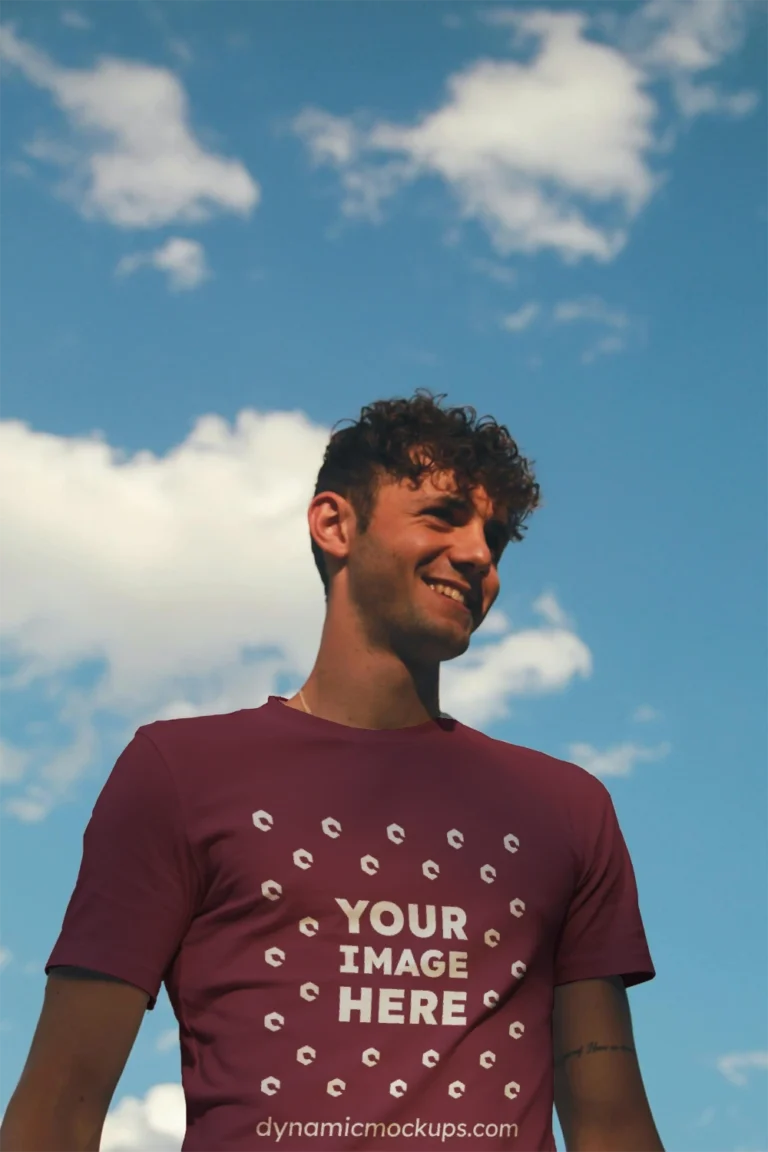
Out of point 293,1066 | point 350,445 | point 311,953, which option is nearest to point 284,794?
point 311,953

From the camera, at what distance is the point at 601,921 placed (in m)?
4.03

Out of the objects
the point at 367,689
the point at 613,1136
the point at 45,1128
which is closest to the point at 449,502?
the point at 367,689

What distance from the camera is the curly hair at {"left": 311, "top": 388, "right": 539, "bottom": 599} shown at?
173 inches

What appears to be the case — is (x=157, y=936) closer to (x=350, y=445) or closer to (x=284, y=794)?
(x=284, y=794)

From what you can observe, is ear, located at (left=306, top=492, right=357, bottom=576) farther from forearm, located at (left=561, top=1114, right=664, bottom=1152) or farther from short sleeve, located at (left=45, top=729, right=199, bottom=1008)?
forearm, located at (left=561, top=1114, right=664, bottom=1152)

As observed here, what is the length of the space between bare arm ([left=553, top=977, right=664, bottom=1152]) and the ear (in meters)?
1.48

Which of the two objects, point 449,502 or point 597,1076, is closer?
point 597,1076

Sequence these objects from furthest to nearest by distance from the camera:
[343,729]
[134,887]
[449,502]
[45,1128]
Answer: [449,502] → [343,729] → [134,887] → [45,1128]

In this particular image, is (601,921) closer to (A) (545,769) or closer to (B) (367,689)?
(A) (545,769)

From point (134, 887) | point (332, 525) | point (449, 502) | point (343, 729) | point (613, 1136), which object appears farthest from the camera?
point (332, 525)

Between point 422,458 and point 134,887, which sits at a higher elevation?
point 422,458

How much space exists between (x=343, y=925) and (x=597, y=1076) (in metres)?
0.91

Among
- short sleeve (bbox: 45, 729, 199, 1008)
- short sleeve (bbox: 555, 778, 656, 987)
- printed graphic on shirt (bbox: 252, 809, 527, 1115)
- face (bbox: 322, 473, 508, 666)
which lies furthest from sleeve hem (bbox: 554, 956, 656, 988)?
short sleeve (bbox: 45, 729, 199, 1008)

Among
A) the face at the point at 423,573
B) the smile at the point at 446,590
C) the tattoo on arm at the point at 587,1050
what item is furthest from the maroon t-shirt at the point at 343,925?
the smile at the point at 446,590
